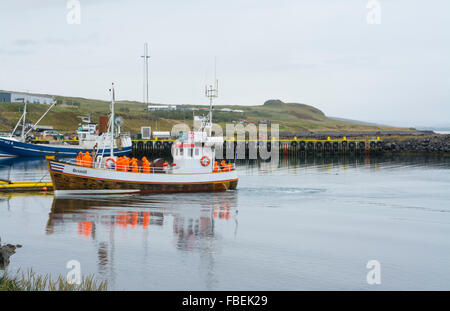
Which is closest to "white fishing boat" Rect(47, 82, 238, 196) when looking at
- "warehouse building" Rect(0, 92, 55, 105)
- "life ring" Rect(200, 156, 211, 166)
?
"life ring" Rect(200, 156, 211, 166)

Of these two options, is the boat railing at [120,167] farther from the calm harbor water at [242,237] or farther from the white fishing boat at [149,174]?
the calm harbor water at [242,237]

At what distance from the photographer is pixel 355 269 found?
20672 mm

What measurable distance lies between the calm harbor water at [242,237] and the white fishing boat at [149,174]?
1.01 m

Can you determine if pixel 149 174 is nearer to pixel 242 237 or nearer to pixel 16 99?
pixel 242 237

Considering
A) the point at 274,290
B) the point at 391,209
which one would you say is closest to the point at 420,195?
the point at 391,209

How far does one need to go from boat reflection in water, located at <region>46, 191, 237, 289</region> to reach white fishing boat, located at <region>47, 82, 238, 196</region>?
0.90 m

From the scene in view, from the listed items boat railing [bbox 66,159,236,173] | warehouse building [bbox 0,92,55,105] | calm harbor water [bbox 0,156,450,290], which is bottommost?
calm harbor water [bbox 0,156,450,290]

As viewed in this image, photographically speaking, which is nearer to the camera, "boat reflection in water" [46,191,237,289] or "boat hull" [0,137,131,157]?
"boat reflection in water" [46,191,237,289]

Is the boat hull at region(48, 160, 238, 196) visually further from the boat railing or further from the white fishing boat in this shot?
the boat railing

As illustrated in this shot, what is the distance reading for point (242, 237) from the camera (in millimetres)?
25953

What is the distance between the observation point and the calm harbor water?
63.9 feet

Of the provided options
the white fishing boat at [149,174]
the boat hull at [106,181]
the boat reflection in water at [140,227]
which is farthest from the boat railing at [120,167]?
the boat reflection in water at [140,227]

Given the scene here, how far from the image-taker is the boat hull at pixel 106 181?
3688cm
